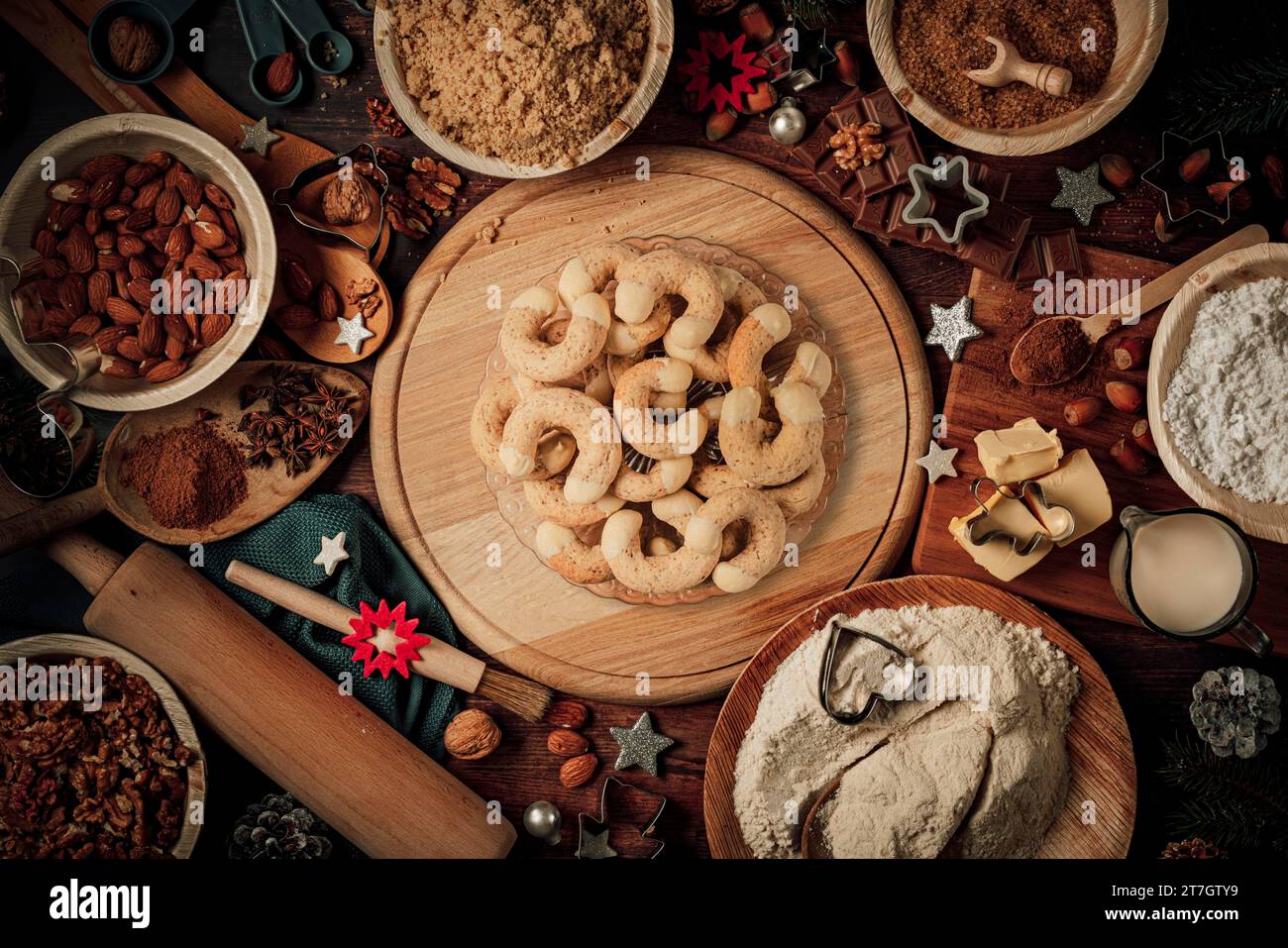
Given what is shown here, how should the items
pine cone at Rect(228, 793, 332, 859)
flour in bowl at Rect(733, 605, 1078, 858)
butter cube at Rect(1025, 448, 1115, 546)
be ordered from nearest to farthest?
1. flour in bowl at Rect(733, 605, 1078, 858)
2. butter cube at Rect(1025, 448, 1115, 546)
3. pine cone at Rect(228, 793, 332, 859)

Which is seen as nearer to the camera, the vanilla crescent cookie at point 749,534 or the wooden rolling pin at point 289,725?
the vanilla crescent cookie at point 749,534

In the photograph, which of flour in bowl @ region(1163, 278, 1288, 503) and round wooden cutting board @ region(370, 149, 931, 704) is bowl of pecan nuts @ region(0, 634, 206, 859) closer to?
round wooden cutting board @ region(370, 149, 931, 704)

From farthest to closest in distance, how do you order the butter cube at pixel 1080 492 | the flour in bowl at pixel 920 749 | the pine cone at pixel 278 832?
the pine cone at pixel 278 832 < the butter cube at pixel 1080 492 < the flour in bowl at pixel 920 749

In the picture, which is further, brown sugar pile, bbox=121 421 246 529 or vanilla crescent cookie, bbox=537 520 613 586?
brown sugar pile, bbox=121 421 246 529

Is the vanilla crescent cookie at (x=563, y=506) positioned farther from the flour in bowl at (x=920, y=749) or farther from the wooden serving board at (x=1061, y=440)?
the wooden serving board at (x=1061, y=440)

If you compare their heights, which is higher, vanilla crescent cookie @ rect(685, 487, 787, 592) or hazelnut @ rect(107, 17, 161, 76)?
hazelnut @ rect(107, 17, 161, 76)

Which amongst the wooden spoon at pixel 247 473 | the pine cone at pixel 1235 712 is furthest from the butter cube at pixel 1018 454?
the wooden spoon at pixel 247 473

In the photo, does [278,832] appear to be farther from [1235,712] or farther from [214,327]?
[1235,712]

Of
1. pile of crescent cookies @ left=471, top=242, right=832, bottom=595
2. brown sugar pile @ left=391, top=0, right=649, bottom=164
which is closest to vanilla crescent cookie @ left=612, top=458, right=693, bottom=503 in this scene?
pile of crescent cookies @ left=471, top=242, right=832, bottom=595
